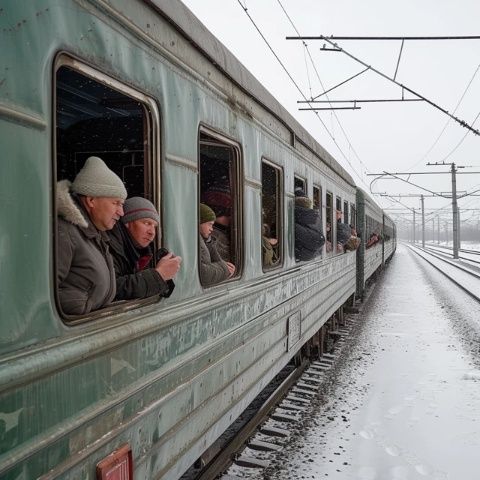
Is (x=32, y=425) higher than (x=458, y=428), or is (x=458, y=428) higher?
(x=32, y=425)

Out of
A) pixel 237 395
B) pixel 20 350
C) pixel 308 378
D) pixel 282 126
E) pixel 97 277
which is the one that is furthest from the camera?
pixel 308 378

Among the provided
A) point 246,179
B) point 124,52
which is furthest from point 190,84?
point 246,179

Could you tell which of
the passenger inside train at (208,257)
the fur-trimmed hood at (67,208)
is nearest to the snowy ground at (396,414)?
the passenger inside train at (208,257)

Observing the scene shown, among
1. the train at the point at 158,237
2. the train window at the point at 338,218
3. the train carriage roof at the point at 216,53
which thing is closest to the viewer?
the train at the point at 158,237

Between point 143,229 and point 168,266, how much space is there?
0.21 meters

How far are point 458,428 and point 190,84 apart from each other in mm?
4354

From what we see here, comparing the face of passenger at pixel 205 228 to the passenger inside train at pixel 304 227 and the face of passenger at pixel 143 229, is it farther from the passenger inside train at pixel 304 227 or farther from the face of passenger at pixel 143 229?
the passenger inside train at pixel 304 227

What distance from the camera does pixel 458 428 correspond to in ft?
18.5

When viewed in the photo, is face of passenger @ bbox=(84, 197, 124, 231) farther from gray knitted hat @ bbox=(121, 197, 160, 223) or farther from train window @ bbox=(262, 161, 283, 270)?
train window @ bbox=(262, 161, 283, 270)

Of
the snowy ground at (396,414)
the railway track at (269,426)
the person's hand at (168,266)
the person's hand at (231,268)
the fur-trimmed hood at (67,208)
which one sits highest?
the fur-trimmed hood at (67,208)

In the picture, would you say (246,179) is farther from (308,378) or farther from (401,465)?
(308,378)

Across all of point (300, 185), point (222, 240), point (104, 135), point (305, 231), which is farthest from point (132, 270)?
point (300, 185)

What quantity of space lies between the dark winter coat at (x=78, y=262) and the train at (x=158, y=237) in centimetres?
7

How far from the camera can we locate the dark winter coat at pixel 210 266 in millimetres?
3391
